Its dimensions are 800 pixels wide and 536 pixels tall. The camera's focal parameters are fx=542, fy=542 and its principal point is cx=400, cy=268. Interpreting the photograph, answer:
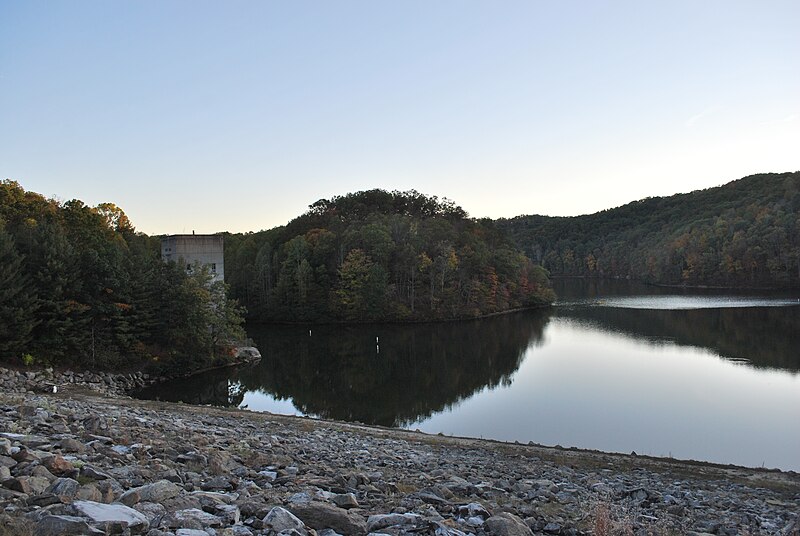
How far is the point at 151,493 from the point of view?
535 centimetres

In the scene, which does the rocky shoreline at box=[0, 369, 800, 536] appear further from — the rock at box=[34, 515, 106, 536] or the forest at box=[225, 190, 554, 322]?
the forest at box=[225, 190, 554, 322]

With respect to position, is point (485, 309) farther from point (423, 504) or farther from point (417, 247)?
point (423, 504)

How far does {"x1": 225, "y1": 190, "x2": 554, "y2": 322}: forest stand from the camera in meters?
69.1

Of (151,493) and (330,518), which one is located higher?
(151,493)

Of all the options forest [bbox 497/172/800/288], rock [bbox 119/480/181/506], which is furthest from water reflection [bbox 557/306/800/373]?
forest [bbox 497/172/800/288]

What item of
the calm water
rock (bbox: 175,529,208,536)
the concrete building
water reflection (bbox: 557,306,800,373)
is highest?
the concrete building

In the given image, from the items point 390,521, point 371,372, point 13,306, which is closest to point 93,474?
point 390,521

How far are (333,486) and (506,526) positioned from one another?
2424 millimetres

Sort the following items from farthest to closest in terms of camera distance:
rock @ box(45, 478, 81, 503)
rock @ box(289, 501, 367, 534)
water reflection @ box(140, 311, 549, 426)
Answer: water reflection @ box(140, 311, 549, 426) < rock @ box(289, 501, 367, 534) < rock @ box(45, 478, 81, 503)

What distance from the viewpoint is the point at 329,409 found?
27375 millimetres

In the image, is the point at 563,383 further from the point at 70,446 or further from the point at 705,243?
the point at 705,243

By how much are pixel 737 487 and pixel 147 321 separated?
32226mm

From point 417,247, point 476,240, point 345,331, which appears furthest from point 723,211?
point 345,331

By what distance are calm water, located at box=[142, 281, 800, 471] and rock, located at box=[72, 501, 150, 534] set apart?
1841cm
